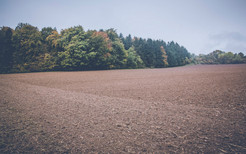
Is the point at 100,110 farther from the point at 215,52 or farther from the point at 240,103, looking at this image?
the point at 215,52

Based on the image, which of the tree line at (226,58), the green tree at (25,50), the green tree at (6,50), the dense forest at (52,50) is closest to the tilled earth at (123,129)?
the dense forest at (52,50)

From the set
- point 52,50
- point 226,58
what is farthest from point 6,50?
point 226,58

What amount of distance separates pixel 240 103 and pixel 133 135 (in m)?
6.28

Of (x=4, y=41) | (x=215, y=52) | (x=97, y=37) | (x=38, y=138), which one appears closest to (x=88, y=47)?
(x=97, y=37)

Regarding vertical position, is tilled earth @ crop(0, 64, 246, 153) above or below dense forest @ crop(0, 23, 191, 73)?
below

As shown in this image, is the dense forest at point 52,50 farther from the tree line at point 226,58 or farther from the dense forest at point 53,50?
the tree line at point 226,58

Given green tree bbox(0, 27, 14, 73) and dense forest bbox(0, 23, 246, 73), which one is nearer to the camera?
green tree bbox(0, 27, 14, 73)

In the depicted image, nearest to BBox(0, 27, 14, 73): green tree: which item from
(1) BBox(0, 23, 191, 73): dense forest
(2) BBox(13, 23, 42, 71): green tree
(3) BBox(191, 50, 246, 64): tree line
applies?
(1) BBox(0, 23, 191, 73): dense forest

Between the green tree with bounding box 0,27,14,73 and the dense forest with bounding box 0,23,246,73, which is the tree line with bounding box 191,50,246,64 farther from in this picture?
the green tree with bounding box 0,27,14,73

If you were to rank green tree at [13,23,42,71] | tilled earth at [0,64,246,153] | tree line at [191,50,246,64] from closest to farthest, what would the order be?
tilled earth at [0,64,246,153] < green tree at [13,23,42,71] < tree line at [191,50,246,64]

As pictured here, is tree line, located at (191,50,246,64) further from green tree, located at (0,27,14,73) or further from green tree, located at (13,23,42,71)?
green tree, located at (0,27,14,73)

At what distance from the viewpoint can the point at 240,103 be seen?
6.09m

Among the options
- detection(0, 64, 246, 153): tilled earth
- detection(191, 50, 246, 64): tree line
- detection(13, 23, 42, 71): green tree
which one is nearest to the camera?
detection(0, 64, 246, 153): tilled earth

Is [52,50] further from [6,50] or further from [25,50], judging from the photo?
[6,50]
